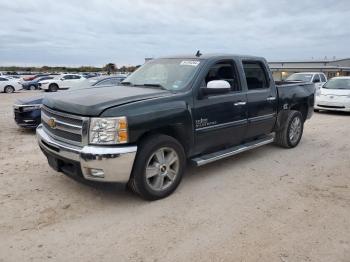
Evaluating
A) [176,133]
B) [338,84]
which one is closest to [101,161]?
[176,133]

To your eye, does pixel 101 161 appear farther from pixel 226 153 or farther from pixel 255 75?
pixel 255 75

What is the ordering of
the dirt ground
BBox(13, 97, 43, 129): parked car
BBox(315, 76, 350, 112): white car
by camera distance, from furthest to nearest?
1. BBox(315, 76, 350, 112): white car
2. BBox(13, 97, 43, 129): parked car
3. the dirt ground

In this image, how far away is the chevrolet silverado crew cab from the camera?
397 centimetres

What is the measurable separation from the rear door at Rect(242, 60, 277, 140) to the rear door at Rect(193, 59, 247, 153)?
0.23 m

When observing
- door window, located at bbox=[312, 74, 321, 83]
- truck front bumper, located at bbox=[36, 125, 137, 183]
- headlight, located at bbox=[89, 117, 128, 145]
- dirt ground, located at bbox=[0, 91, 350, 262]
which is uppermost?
door window, located at bbox=[312, 74, 321, 83]

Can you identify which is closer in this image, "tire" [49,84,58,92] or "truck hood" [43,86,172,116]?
"truck hood" [43,86,172,116]

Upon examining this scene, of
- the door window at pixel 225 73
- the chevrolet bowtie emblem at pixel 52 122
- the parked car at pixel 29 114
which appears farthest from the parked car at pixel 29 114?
the door window at pixel 225 73

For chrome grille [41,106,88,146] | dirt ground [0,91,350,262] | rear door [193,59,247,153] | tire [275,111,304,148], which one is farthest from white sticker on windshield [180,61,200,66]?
tire [275,111,304,148]

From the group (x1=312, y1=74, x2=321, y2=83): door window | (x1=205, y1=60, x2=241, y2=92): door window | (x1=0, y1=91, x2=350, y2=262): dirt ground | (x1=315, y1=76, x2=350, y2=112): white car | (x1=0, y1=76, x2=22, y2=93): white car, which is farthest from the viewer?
(x1=0, y1=76, x2=22, y2=93): white car

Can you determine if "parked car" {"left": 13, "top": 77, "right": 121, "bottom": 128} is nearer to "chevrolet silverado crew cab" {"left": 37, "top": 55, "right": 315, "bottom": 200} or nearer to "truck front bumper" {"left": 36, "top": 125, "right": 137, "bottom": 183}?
"chevrolet silverado crew cab" {"left": 37, "top": 55, "right": 315, "bottom": 200}

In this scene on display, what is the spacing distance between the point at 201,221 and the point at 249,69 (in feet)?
10.4

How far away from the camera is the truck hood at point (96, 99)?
13.1ft

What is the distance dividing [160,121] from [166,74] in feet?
4.05

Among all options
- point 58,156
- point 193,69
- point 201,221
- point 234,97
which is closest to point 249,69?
point 234,97
